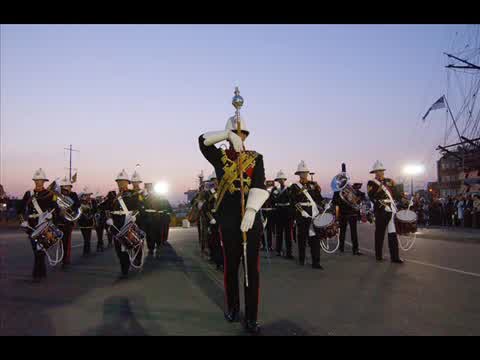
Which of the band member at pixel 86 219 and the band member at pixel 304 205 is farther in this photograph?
the band member at pixel 86 219

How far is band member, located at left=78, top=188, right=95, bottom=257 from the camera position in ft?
46.0

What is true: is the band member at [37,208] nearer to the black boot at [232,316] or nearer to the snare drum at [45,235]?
the snare drum at [45,235]

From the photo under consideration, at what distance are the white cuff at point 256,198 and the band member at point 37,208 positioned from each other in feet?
19.3

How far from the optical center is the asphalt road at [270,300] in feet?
14.9

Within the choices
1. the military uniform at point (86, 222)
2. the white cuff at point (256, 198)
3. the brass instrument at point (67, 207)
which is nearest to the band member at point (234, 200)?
the white cuff at point (256, 198)

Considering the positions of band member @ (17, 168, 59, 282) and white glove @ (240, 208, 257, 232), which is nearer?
white glove @ (240, 208, 257, 232)

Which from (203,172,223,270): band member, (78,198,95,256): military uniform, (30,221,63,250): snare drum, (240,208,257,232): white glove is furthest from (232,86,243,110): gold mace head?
(78,198,95,256): military uniform

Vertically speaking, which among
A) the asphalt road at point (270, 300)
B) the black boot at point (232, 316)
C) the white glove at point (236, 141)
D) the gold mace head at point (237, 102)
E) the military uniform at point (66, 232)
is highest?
the gold mace head at point (237, 102)

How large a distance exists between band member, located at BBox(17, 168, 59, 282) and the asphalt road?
40cm

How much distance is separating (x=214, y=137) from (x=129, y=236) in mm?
4615

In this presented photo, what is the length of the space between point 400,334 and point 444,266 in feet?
18.5

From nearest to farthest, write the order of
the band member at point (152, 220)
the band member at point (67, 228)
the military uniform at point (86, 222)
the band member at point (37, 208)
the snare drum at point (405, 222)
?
the band member at point (37, 208) → the snare drum at point (405, 222) → the band member at point (67, 228) → the band member at point (152, 220) → the military uniform at point (86, 222)

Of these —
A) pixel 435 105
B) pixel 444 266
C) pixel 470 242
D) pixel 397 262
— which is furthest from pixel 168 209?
pixel 435 105

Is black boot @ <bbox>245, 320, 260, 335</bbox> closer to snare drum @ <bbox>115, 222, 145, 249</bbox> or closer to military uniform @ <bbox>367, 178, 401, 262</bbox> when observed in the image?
snare drum @ <bbox>115, 222, 145, 249</bbox>
